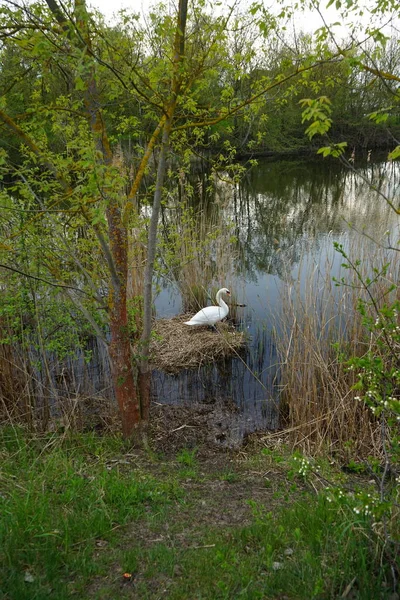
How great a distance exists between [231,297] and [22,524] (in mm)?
5779

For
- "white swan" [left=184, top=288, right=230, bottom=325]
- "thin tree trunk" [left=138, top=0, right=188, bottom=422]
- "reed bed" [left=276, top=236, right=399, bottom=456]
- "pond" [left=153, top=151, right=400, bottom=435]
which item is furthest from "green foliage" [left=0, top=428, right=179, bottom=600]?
"white swan" [left=184, top=288, right=230, bottom=325]

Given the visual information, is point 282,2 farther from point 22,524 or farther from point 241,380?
point 241,380

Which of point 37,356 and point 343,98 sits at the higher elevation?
point 343,98

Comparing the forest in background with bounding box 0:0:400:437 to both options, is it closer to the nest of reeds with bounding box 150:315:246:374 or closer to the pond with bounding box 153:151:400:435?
the pond with bounding box 153:151:400:435

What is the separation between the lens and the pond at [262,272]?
5426 mm

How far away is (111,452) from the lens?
3.64 meters

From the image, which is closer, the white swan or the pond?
the pond

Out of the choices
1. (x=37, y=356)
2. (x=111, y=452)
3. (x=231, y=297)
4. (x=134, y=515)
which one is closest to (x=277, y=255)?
(x=231, y=297)

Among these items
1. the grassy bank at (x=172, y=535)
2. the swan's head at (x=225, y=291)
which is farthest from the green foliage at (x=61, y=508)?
the swan's head at (x=225, y=291)

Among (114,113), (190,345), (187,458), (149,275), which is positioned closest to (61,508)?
(187,458)

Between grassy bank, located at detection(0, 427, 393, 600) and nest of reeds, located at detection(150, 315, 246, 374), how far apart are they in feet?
9.89

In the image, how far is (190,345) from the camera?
267 inches

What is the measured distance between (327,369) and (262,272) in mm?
5551

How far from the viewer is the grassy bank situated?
6.64 ft
